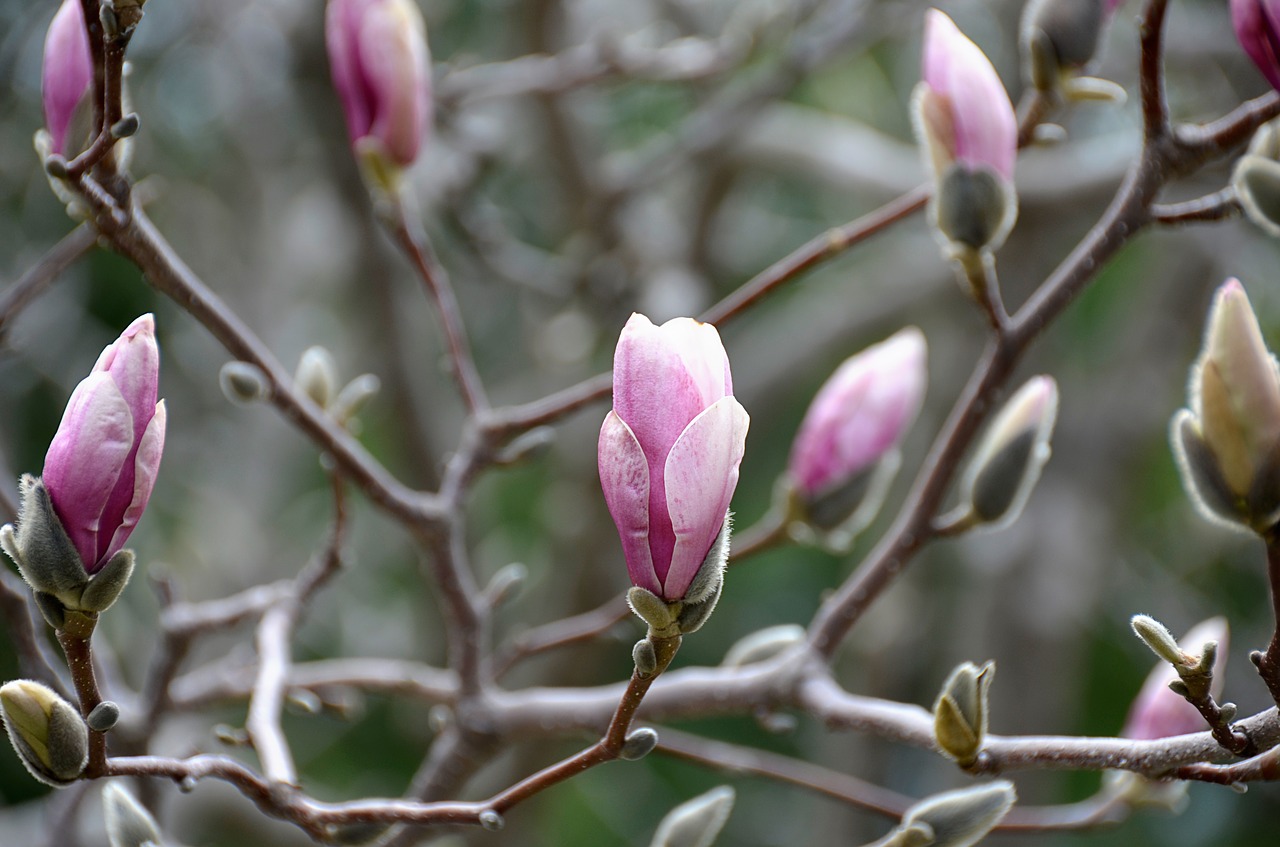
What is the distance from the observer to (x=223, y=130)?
2.19 metres

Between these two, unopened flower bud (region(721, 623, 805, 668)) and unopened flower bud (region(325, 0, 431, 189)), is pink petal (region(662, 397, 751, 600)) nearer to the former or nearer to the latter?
unopened flower bud (region(721, 623, 805, 668))

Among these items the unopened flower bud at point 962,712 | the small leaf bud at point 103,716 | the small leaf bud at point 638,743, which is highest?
the small leaf bud at point 103,716

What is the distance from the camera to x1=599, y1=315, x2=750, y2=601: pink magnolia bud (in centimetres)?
36

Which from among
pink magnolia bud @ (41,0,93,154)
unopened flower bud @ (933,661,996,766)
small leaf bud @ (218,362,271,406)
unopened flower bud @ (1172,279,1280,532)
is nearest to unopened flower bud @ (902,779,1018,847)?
unopened flower bud @ (933,661,996,766)

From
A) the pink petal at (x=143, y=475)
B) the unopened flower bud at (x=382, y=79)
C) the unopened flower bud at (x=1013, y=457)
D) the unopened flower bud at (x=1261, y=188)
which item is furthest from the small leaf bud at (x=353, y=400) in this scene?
the unopened flower bud at (x=1261, y=188)

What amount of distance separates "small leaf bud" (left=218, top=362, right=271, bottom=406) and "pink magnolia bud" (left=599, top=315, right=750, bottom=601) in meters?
0.24

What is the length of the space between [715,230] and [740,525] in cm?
93

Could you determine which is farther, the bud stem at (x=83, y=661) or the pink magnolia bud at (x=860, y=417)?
the pink magnolia bud at (x=860, y=417)

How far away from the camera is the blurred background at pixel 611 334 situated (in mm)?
1490

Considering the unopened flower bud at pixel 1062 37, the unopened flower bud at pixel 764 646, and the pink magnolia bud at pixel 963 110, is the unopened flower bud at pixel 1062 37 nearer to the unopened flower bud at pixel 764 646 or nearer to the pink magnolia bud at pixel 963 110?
the pink magnolia bud at pixel 963 110

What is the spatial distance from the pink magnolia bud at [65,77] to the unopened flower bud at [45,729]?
0.25m

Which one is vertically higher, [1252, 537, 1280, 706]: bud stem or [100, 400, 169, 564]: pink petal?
[100, 400, 169, 564]: pink petal

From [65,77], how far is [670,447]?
0.34m

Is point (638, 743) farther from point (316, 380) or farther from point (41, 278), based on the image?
point (41, 278)
